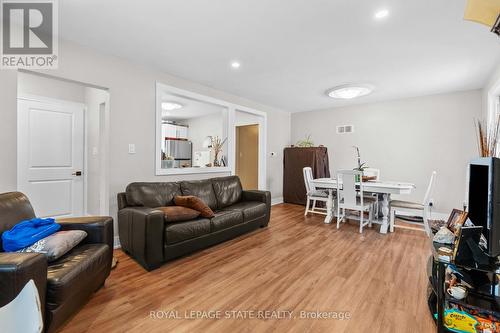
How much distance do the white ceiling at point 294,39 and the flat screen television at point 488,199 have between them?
144cm

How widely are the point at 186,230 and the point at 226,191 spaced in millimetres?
1324

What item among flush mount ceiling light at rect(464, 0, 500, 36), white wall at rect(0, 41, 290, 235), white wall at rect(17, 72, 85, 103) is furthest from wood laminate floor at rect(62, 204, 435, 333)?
white wall at rect(17, 72, 85, 103)

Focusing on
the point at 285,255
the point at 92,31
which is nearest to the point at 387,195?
the point at 285,255

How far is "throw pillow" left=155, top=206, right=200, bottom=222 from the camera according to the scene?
249 cm

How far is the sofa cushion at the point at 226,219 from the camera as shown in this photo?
2.88 meters

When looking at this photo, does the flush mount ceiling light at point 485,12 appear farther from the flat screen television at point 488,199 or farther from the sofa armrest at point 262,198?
the sofa armrest at point 262,198

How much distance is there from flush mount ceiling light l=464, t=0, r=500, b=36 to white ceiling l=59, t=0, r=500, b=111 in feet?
2.14

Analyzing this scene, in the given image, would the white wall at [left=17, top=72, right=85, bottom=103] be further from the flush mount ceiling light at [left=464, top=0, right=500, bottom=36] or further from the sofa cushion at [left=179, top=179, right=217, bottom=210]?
the flush mount ceiling light at [left=464, top=0, right=500, bottom=36]

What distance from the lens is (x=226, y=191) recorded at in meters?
3.79

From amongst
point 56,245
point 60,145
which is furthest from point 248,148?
point 56,245

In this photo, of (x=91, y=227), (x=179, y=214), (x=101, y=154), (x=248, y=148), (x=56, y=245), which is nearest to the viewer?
(x=56, y=245)

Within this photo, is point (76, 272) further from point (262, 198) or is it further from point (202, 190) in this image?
point (262, 198)

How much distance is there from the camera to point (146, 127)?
326cm

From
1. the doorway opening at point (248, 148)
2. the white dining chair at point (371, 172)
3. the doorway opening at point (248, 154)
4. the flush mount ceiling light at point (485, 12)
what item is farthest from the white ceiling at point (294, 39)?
the doorway opening at point (248, 154)
